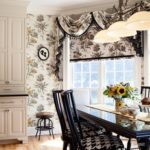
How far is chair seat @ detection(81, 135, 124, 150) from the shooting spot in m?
2.97

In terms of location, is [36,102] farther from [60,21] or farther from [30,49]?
[60,21]

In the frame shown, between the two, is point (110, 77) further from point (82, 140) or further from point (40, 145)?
point (82, 140)

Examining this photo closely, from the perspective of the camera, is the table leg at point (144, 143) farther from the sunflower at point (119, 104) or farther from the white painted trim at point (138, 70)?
the white painted trim at point (138, 70)

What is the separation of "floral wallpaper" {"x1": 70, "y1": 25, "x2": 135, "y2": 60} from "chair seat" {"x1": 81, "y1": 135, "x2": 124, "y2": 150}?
2712 millimetres

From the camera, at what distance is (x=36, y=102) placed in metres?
5.99

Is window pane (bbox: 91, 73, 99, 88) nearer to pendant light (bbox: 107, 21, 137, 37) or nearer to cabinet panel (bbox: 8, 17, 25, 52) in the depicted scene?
cabinet panel (bbox: 8, 17, 25, 52)

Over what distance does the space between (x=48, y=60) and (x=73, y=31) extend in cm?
86

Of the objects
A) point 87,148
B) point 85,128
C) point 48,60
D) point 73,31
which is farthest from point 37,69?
point 87,148

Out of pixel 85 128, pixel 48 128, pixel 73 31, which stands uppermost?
pixel 73 31

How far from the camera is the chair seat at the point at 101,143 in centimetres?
297

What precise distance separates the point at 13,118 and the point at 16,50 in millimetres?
1307

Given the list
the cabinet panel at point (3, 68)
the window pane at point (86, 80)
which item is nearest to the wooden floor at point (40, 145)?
the cabinet panel at point (3, 68)

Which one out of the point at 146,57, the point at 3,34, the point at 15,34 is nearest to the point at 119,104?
the point at 146,57

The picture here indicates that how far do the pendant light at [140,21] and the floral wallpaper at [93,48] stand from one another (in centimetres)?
250
